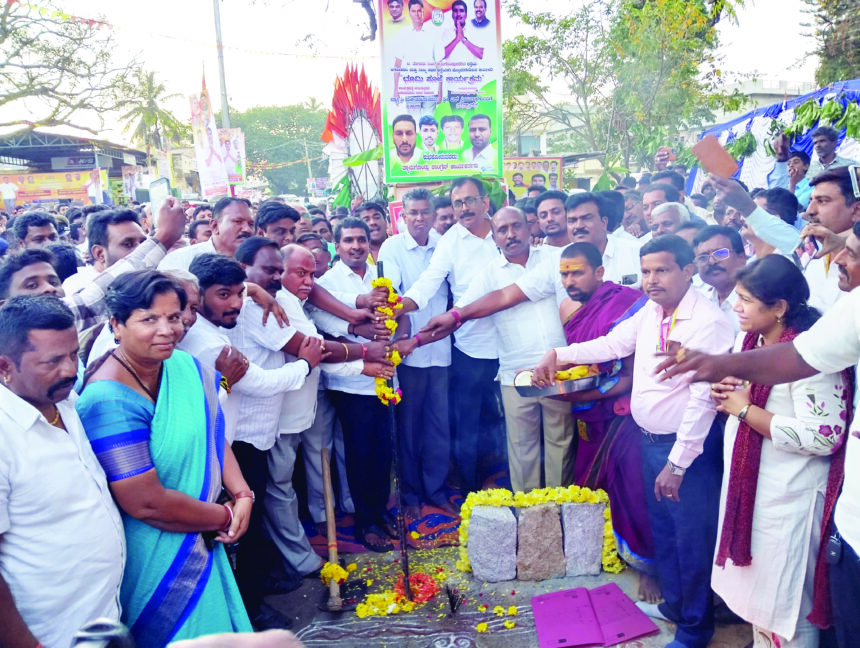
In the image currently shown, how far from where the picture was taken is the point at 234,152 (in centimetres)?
1284

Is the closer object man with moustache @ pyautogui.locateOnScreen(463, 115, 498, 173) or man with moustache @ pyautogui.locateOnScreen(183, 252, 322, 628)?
man with moustache @ pyautogui.locateOnScreen(183, 252, 322, 628)

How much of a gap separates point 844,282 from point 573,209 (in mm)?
2510

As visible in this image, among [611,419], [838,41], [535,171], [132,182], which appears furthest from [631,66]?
[132,182]

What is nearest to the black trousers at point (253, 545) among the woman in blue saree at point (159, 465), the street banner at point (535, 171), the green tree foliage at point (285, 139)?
the woman in blue saree at point (159, 465)

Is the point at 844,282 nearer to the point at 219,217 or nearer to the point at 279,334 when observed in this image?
the point at 279,334

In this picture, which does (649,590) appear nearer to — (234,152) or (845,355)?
(845,355)

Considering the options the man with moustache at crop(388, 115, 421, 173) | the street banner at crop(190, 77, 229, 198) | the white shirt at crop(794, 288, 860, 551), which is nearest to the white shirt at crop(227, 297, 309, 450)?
the white shirt at crop(794, 288, 860, 551)

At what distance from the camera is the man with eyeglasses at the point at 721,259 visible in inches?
147

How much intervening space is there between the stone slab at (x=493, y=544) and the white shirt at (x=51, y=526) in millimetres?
2274

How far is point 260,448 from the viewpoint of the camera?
3.70m

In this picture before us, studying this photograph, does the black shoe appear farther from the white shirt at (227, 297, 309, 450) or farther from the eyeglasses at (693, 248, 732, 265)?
the eyeglasses at (693, 248, 732, 265)

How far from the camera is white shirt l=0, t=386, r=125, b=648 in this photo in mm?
1958

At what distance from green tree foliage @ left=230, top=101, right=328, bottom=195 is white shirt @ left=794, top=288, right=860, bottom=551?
52710 mm

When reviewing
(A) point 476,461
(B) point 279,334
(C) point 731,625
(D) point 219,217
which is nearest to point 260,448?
(B) point 279,334
